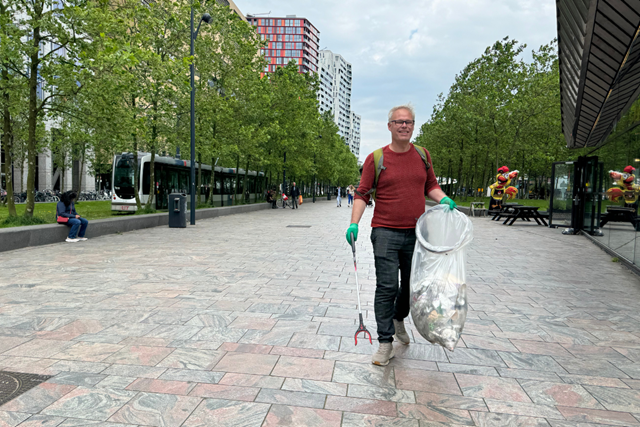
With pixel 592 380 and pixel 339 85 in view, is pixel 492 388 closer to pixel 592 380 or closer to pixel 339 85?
pixel 592 380

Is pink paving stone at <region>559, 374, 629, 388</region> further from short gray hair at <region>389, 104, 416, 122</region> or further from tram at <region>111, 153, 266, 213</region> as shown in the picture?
tram at <region>111, 153, 266, 213</region>

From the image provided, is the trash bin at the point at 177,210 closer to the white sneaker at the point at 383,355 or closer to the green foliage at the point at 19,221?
the green foliage at the point at 19,221

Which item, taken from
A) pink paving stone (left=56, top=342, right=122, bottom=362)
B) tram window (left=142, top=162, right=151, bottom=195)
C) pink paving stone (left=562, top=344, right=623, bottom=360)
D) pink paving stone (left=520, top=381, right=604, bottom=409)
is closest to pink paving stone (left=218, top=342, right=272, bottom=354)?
pink paving stone (left=56, top=342, right=122, bottom=362)

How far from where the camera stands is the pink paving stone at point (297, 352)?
381 centimetres

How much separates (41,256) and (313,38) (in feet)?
505

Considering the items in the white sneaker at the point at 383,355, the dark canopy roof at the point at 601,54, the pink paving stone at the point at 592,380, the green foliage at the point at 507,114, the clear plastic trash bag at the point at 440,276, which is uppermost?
the green foliage at the point at 507,114

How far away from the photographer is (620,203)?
31.7 ft

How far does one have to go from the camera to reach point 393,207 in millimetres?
3557

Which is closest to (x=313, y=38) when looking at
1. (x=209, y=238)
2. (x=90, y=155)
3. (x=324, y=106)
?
(x=324, y=106)

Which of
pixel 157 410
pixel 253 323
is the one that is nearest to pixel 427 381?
pixel 157 410

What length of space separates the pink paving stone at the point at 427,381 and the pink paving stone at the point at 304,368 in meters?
0.52

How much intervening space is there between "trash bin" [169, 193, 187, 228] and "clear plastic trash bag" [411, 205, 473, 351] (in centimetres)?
1287

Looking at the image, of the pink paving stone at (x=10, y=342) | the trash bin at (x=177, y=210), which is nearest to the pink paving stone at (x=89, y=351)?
the pink paving stone at (x=10, y=342)

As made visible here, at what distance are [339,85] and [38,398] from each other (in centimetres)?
18274
